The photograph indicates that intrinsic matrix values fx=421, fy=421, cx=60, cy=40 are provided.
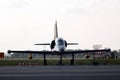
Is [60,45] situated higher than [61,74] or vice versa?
[60,45]

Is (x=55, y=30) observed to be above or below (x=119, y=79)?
above

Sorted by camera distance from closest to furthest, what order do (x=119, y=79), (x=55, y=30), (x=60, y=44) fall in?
1. (x=119, y=79)
2. (x=60, y=44)
3. (x=55, y=30)

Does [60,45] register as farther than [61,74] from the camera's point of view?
Yes

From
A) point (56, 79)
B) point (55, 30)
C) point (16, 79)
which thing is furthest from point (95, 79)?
point (55, 30)

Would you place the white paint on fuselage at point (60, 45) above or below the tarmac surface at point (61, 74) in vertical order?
above

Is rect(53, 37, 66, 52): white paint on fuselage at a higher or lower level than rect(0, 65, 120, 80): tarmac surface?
higher

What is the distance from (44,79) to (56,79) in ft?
2.01

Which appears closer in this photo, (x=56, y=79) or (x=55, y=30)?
(x=56, y=79)

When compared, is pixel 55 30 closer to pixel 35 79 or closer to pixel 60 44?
pixel 60 44

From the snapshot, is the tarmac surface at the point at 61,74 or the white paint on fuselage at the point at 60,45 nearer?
the tarmac surface at the point at 61,74

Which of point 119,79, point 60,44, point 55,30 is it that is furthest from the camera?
point 55,30

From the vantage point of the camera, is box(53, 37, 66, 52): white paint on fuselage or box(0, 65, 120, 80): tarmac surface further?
box(53, 37, 66, 52): white paint on fuselage

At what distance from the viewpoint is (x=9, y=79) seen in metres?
20.9

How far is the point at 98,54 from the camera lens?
73.4m
